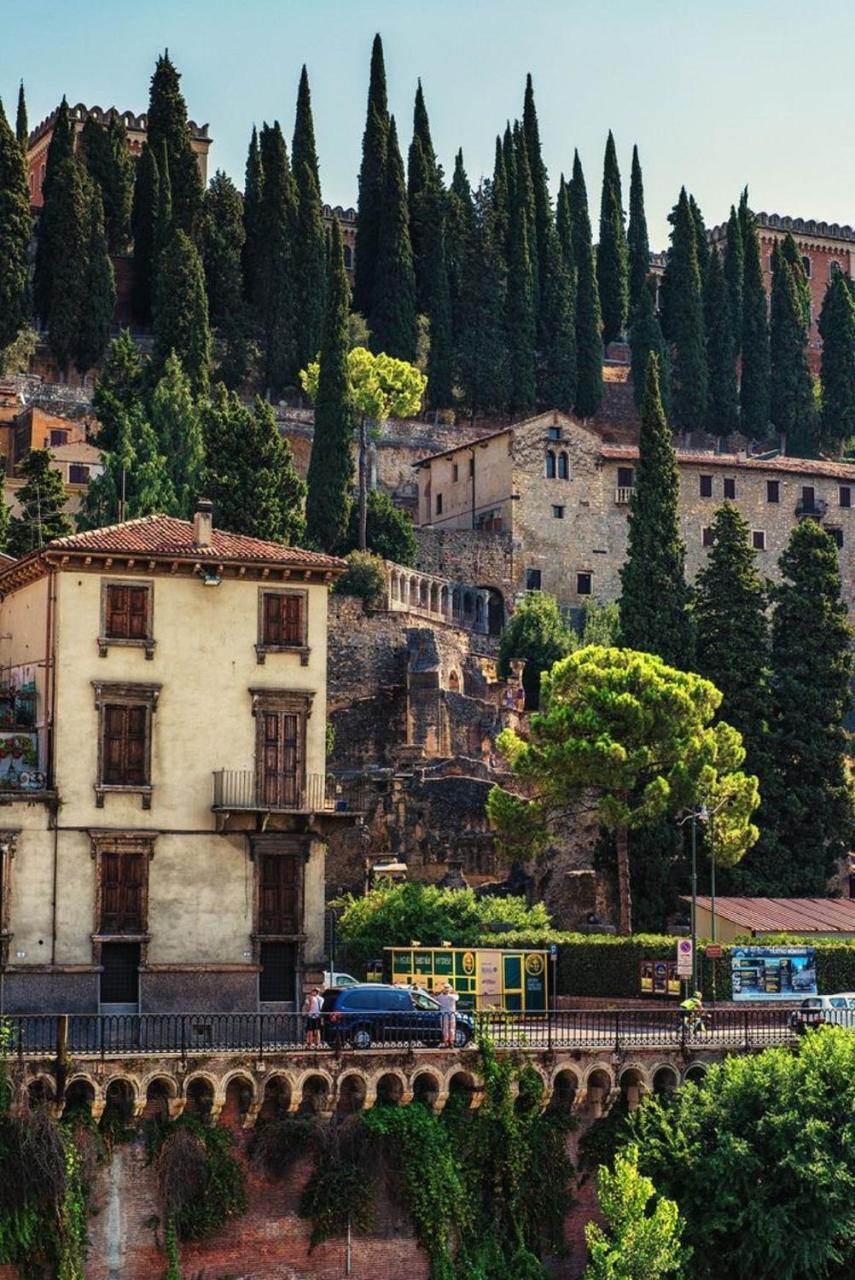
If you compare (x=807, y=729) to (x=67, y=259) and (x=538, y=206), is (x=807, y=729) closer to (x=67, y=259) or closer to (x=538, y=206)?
(x=67, y=259)

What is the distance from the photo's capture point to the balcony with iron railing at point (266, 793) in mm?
49125

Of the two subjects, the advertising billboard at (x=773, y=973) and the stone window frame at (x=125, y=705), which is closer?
the stone window frame at (x=125, y=705)

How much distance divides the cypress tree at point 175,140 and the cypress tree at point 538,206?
650 inches

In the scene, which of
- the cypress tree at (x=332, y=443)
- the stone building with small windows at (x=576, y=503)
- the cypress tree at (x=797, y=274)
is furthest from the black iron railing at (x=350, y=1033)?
the cypress tree at (x=797, y=274)

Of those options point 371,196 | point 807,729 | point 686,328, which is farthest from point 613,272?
point 807,729

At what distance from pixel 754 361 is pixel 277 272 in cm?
2720

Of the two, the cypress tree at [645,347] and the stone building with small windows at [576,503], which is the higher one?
the cypress tree at [645,347]

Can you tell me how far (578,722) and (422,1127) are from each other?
826 inches

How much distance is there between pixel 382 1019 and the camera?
4456cm

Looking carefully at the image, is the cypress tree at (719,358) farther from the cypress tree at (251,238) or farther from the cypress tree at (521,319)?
the cypress tree at (251,238)

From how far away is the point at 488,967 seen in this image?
54344 millimetres

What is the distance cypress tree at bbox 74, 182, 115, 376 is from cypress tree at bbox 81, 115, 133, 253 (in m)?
6.93

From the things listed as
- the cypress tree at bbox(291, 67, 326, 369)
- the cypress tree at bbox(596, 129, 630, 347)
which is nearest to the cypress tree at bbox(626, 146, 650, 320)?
the cypress tree at bbox(596, 129, 630, 347)

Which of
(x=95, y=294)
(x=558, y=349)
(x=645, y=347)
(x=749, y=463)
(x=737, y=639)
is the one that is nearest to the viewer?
(x=737, y=639)
